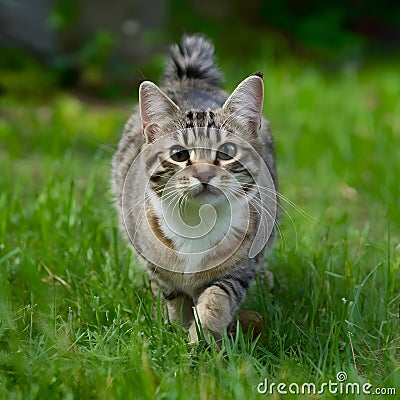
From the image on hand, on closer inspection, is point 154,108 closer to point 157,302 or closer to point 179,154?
point 179,154

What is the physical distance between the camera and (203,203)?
266cm

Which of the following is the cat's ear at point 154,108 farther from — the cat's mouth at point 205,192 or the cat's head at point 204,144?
the cat's mouth at point 205,192

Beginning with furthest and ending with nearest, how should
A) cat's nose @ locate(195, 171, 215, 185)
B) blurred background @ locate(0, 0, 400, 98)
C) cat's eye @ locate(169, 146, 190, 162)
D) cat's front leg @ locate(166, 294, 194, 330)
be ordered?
blurred background @ locate(0, 0, 400, 98), cat's front leg @ locate(166, 294, 194, 330), cat's eye @ locate(169, 146, 190, 162), cat's nose @ locate(195, 171, 215, 185)

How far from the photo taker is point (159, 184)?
109 inches

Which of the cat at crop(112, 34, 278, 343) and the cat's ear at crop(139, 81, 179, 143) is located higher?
the cat's ear at crop(139, 81, 179, 143)

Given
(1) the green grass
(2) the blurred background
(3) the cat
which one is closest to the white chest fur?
(3) the cat

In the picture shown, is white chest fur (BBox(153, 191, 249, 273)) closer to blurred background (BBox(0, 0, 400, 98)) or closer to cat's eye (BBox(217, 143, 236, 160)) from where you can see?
cat's eye (BBox(217, 143, 236, 160))

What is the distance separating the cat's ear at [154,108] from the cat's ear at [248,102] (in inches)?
8.2

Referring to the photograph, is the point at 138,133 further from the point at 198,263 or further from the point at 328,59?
the point at 328,59

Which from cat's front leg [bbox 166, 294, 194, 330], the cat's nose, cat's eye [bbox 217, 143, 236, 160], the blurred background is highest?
the blurred background

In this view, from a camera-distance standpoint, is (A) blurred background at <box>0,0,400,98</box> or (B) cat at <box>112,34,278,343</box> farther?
(A) blurred background at <box>0,0,400,98</box>

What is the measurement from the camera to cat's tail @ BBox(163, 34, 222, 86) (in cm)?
377

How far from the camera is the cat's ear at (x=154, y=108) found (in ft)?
9.18

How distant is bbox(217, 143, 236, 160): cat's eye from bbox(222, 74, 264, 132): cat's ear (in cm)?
15
